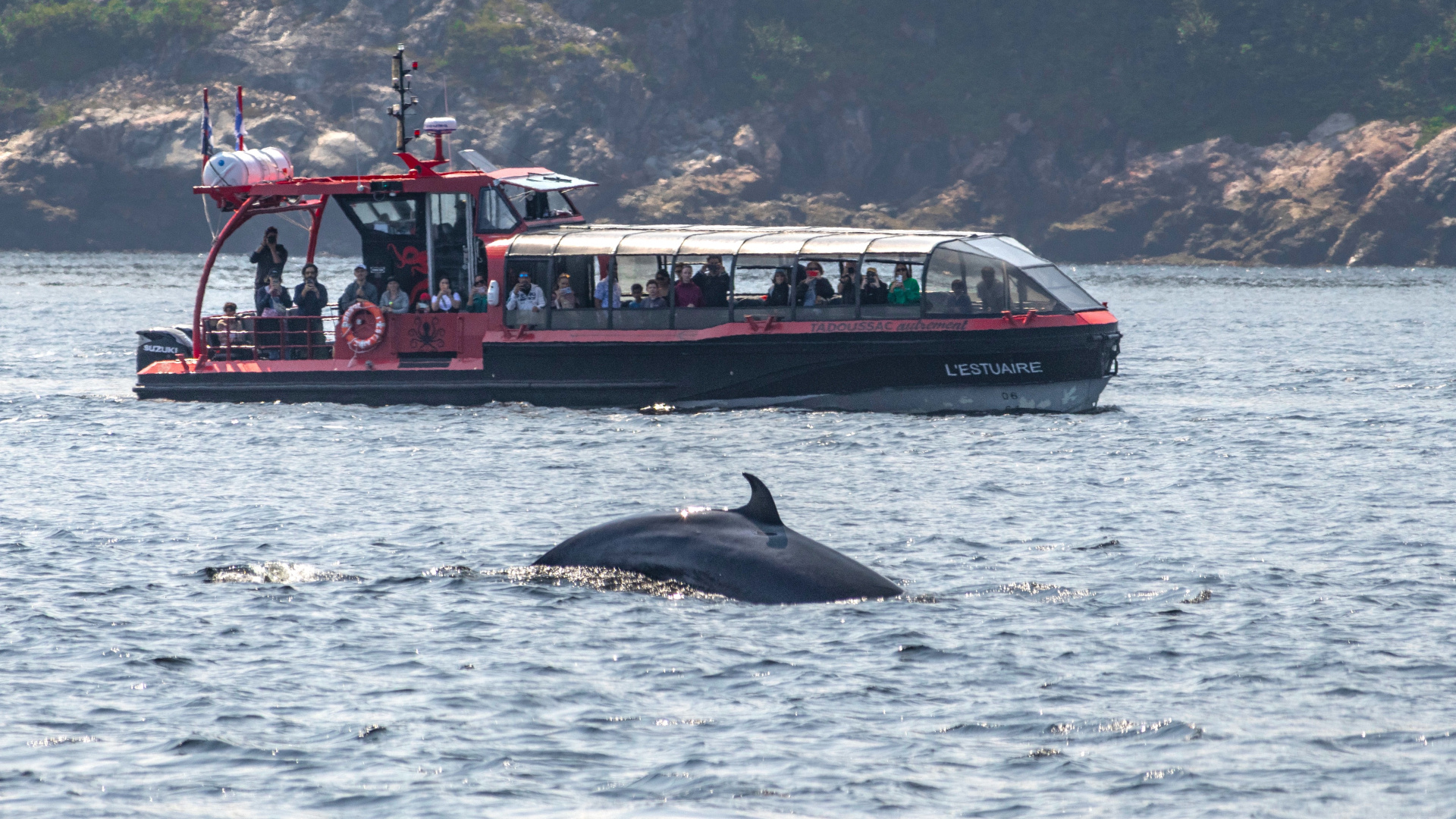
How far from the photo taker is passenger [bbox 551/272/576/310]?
1169 inches

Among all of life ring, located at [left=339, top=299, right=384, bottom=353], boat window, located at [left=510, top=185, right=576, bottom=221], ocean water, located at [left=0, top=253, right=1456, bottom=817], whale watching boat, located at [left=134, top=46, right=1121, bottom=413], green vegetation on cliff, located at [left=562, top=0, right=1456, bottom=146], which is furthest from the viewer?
green vegetation on cliff, located at [left=562, top=0, right=1456, bottom=146]

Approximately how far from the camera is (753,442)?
25859 mm

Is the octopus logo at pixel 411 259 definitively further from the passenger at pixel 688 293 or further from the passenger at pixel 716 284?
the passenger at pixel 716 284

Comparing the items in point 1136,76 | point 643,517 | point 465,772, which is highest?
point 1136,76

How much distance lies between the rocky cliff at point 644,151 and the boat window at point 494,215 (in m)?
97.3

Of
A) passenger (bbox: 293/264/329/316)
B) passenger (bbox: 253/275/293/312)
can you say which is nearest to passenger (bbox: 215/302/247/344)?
passenger (bbox: 253/275/293/312)

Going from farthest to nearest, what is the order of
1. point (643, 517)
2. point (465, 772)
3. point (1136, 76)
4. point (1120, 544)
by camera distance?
point (1136, 76)
point (1120, 544)
point (643, 517)
point (465, 772)

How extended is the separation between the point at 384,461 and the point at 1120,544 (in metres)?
11.2

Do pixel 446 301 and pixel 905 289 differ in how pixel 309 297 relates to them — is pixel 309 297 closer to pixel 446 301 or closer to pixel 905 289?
pixel 446 301

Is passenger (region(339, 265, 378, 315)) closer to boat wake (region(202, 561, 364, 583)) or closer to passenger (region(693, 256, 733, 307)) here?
passenger (region(693, 256, 733, 307))

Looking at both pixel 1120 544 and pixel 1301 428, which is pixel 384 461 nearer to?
pixel 1120 544

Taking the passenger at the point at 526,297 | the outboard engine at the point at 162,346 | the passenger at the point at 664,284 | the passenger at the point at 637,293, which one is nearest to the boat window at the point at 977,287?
the passenger at the point at 664,284

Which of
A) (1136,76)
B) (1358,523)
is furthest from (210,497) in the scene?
(1136,76)

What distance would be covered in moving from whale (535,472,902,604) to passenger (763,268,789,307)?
47.5ft
